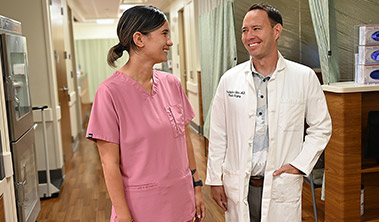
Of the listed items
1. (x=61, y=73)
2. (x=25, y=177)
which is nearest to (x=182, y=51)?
(x=61, y=73)

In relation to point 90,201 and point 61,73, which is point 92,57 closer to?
point 61,73

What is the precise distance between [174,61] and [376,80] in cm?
612

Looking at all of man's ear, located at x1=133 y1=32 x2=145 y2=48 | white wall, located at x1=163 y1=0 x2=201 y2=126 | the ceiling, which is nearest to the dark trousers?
man's ear, located at x1=133 y1=32 x2=145 y2=48

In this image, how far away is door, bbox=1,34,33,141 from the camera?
2613 millimetres

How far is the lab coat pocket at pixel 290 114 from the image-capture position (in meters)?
1.69

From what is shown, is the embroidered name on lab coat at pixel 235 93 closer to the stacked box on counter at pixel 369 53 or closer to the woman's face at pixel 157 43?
the woman's face at pixel 157 43

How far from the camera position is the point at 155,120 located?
4.40 feet

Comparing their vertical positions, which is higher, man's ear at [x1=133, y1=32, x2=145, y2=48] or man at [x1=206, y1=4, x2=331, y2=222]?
man's ear at [x1=133, y1=32, x2=145, y2=48]

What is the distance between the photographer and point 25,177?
9.40 feet

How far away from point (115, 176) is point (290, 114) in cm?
78

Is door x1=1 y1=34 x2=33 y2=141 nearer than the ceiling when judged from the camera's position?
Yes

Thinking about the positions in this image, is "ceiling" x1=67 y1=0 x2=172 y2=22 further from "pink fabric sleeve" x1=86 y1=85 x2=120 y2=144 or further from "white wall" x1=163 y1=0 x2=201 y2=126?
"pink fabric sleeve" x1=86 y1=85 x2=120 y2=144

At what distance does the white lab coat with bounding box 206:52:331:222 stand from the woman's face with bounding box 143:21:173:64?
49 centimetres

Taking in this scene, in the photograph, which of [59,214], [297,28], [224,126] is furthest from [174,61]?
[224,126]
